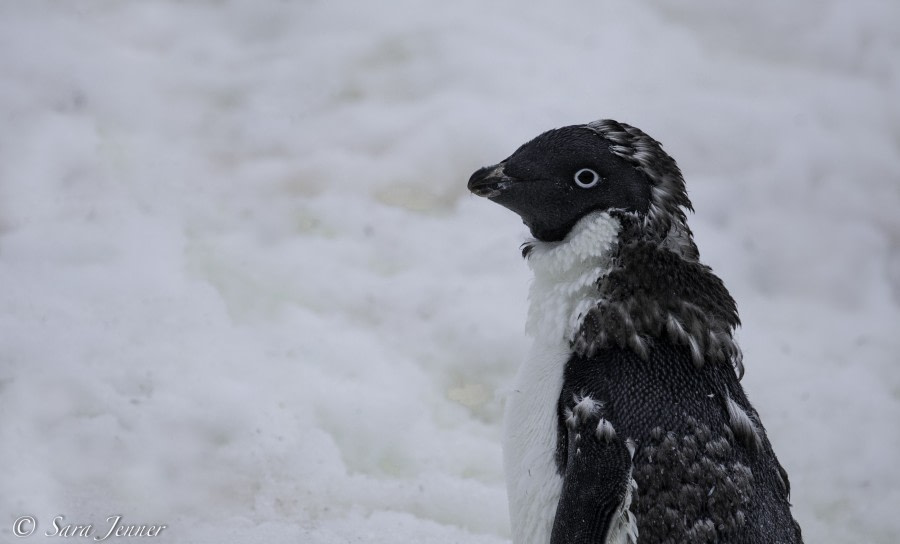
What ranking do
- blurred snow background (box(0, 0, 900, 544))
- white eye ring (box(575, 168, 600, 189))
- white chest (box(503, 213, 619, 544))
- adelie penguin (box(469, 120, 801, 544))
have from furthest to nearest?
blurred snow background (box(0, 0, 900, 544)) < white eye ring (box(575, 168, 600, 189)) < white chest (box(503, 213, 619, 544)) < adelie penguin (box(469, 120, 801, 544))

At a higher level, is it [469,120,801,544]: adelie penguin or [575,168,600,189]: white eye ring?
[575,168,600,189]: white eye ring

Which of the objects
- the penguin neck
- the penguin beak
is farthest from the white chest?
the penguin beak

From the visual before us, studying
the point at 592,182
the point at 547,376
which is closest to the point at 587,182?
the point at 592,182

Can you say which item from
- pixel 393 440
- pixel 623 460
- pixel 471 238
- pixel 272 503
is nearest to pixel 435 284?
pixel 471 238

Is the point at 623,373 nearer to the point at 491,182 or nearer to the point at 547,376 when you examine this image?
the point at 547,376

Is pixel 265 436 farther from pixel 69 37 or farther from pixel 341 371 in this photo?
pixel 69 37

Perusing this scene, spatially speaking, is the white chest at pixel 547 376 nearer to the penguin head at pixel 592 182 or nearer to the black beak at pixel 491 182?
the penguin head at pixel 592 182

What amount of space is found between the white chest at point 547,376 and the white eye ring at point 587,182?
0.27 feet

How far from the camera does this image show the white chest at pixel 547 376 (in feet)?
7.16

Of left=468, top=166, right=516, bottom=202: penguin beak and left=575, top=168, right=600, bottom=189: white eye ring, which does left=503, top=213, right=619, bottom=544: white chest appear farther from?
left=468, top=166, right=516, bottom=202: penguin beak

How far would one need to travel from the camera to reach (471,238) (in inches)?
171

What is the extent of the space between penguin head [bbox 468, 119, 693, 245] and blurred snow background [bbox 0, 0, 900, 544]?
0.65 ft

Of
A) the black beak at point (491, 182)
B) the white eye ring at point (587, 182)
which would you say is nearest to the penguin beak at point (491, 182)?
the black beak at point (491, 182)

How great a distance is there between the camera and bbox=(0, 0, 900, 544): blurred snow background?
10.3 ft
